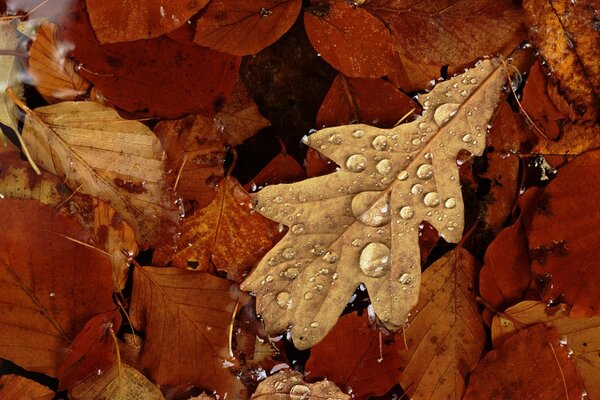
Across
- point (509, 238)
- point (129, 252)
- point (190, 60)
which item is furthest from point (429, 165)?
point (129, 252)

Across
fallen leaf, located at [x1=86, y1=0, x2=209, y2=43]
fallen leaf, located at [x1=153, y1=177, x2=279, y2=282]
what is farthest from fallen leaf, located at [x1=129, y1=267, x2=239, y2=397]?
fallen leaf, located at [x1=86, y1=0, x2=209, y2=43]

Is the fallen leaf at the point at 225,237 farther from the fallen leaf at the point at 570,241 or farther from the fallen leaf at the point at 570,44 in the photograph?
the fallen leaf at the point at 570,44

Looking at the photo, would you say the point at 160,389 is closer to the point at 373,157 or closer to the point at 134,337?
the point at 134,337

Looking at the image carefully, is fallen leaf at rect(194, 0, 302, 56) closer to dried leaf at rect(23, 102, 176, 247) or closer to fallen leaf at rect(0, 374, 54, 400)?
dried leaf at rect(23, 102, 176, 247)

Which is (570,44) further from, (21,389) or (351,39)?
(21,389)

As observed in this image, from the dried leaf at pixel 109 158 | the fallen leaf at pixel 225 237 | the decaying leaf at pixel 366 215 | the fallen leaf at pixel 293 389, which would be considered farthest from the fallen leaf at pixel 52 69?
the fallen leaf at pixel 293 389

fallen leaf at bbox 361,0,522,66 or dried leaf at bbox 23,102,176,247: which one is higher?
fallen leaf at bbox 361,0,522,66
